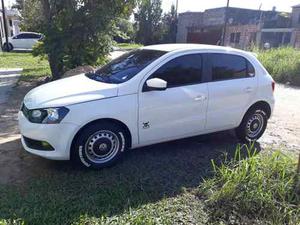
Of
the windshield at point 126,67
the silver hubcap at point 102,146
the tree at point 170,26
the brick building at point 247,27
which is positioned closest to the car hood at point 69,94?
the windshield at point 126,67

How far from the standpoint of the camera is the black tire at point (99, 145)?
3.94 m

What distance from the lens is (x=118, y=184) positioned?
3.82 metres

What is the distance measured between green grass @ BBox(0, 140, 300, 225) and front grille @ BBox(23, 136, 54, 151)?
0.36 m

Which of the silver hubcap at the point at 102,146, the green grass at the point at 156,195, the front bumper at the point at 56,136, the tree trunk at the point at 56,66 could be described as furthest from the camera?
the tree trunk at the point at 56,66

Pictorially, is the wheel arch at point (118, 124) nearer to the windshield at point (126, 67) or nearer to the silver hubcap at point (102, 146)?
the silver hubcap at point (102, 146)

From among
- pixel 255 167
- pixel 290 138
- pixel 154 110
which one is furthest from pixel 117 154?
pixel 290 138

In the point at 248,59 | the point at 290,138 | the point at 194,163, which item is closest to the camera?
the point at 194,163

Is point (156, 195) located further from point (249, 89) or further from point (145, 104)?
point (249, 89)

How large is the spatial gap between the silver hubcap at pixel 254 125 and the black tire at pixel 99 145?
2280 millimetres

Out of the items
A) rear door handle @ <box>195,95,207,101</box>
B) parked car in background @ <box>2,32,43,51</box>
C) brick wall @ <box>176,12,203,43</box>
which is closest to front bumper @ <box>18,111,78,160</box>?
rear door handle @ <box>195,95,207,101</box>

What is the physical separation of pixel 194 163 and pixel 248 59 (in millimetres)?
1993

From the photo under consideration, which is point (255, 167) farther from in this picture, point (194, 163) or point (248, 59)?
point (248, 59)

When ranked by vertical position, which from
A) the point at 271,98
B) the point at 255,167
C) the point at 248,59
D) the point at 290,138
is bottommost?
the point at 290,138

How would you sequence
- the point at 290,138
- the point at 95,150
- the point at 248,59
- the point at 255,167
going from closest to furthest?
the point at 255,167 < the point at 95,150 < the point at 248,59 < the point at 290,138
